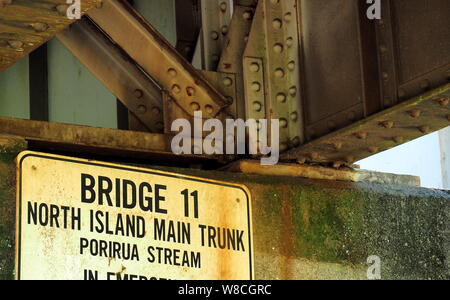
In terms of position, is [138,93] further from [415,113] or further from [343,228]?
[415,113]

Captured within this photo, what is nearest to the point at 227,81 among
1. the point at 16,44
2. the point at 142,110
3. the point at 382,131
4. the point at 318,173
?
the point at 142,110

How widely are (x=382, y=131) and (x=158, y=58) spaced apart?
4.41ft

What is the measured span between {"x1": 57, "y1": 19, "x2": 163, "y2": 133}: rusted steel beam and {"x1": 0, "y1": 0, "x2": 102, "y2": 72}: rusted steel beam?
1.27m

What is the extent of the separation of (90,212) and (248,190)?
1.06 m

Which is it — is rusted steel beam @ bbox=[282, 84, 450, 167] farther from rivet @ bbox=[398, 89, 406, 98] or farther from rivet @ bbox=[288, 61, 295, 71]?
rivet @ bbox=[288, 61, 295, 71]

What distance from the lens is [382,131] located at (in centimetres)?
541

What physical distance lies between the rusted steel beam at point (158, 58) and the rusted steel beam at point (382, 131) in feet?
1.91

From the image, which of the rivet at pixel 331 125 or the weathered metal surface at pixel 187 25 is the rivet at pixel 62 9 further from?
the weathered metal surface at pixel 187 25

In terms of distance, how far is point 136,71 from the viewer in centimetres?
598

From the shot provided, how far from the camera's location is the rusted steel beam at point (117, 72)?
5.90 meters

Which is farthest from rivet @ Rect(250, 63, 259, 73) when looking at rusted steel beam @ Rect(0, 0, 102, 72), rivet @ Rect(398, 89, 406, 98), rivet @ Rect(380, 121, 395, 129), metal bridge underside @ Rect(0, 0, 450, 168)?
rusted steel beam @ Rect(0, 0, 102, 72)
